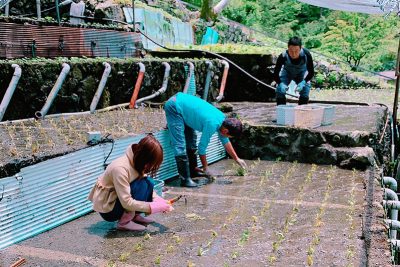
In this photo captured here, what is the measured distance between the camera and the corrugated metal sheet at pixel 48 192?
387cm

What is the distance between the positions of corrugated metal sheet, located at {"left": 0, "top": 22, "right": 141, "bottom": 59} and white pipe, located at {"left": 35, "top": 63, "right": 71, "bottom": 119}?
3.51ft

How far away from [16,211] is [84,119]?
2862 mm

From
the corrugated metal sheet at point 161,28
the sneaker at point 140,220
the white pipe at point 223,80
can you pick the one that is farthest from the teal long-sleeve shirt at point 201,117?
the corrugated metal sheet at point 161,28

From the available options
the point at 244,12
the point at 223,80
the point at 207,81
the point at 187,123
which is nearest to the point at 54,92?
the point at 187,123

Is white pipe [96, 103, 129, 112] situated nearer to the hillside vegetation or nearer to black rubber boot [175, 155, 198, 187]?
black rubber boot [175, 155, 198, 187]

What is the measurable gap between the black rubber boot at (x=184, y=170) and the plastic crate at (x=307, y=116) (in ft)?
6.85

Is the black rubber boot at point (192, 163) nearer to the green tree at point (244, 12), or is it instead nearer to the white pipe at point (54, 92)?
the white pipe at point (54, 92)

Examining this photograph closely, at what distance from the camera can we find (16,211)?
3.92 m

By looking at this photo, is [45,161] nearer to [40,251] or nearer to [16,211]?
[16,211]

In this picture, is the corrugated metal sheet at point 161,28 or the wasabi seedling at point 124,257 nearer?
the wasabi seedling at point 124,257

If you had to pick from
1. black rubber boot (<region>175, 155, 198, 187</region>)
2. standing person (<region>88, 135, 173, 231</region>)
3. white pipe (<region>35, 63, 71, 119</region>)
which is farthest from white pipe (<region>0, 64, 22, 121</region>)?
standing person (<region>88, 135, 173, 231</region>)

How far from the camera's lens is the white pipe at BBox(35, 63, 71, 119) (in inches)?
258

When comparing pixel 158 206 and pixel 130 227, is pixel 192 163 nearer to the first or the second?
pixel 130 227

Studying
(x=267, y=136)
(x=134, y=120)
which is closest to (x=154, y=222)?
(x=134, y=120)
